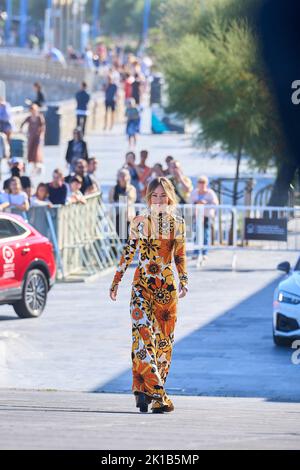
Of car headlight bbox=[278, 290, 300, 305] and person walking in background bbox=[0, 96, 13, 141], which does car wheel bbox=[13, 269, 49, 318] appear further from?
person walking in background bbox=[0, 96, 13, 141]

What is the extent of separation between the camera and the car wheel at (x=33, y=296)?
58.0 feet

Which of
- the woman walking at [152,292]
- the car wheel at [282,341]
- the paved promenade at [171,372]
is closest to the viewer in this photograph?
the paved promenade at [171,372]

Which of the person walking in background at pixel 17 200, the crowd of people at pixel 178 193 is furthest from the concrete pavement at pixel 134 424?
the crowd of people at pixel 178 193

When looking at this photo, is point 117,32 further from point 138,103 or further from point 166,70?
point 166,70

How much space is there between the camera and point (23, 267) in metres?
17.5

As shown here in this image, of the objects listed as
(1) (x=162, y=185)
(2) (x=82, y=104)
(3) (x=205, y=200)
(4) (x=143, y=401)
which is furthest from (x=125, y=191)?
Result: (2) (x=82, y=104)

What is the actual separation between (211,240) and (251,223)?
3.62 ft

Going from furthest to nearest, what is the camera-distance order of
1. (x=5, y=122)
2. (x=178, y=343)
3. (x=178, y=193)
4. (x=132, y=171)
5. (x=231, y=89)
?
(x=5, y=122)
(x=231, y=89)
(x=132, y=171)
(x=178, y=193)
(x=178, y=343)

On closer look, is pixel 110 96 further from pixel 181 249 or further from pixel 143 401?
pixel 143 401

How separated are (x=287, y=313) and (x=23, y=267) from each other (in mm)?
3418

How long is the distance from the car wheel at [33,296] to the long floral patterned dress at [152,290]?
704 centimetres

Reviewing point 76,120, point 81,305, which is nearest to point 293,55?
point 81,305

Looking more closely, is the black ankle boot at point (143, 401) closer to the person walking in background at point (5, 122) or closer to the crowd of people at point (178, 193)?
the crowd of people at point (178, 193)

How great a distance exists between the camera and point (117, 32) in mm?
133500
